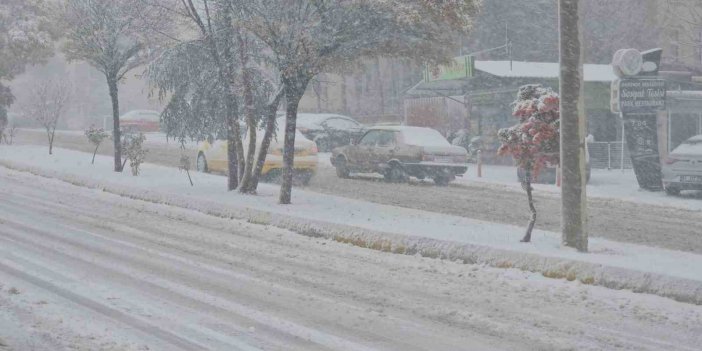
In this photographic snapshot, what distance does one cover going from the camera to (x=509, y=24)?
180ft

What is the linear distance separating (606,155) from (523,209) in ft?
44.9

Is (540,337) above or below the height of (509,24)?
below

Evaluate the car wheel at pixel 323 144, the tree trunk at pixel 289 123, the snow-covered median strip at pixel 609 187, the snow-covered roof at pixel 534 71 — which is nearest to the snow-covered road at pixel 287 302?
the tree trunk at pixel 289 123

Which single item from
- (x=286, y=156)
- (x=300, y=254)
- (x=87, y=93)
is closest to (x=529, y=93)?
(x=300, y=254)

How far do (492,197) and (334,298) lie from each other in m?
11.5

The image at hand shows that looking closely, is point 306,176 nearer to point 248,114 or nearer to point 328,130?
point 248,114

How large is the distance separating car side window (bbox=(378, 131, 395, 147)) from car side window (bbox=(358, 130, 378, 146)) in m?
0.17

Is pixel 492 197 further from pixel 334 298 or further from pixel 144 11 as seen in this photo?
pixel 334 298

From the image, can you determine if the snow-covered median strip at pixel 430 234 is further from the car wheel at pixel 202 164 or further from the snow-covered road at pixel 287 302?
the car wheel at pixel 202 164

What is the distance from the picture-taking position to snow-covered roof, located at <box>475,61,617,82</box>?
31.0 m

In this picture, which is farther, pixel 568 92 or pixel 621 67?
pixel 621 67

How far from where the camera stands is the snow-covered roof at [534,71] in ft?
102

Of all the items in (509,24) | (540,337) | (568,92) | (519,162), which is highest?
(509,24)

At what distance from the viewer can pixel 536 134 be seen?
35.5 ft
